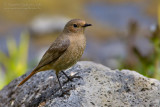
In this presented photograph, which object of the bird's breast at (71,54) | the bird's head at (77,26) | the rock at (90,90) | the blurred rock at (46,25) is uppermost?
the bird's head at (77,26)

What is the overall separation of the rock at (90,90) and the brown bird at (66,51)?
0.17m

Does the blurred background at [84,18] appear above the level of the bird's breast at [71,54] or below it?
below

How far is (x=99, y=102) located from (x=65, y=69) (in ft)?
3.46

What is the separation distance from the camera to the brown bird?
15.2 ft

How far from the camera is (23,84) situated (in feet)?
15.8

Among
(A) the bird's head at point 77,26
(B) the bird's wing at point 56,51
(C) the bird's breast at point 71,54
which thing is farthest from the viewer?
(A) the bird's head at point 77,26

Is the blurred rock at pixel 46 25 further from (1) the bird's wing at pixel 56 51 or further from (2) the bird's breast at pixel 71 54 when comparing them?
(2) the bird's breast at pixel 71 54

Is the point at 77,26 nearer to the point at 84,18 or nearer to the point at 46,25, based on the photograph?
the point at 46,25

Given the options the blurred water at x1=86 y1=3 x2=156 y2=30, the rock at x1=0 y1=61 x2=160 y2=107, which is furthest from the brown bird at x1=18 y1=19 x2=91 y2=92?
the blurred water at x1=86 y1=3 x2=156 y2=30

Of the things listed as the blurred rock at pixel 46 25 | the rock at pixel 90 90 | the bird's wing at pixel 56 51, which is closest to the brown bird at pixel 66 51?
the bird's wing at pixel 56 51

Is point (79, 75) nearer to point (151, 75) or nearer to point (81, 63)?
point (81, 63)

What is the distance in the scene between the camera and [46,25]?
49.8 feet

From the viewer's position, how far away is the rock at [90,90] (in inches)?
153

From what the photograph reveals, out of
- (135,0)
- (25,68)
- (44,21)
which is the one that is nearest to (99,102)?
(25,68)
